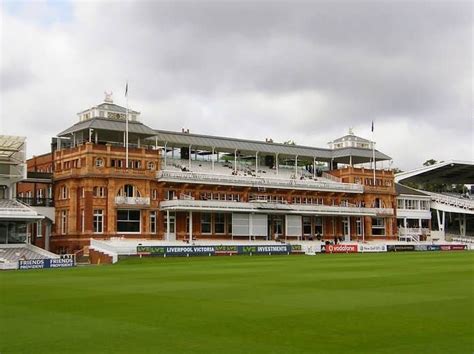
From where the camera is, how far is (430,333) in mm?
15969

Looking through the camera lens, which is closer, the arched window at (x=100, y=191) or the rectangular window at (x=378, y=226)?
the arched window at (x=100, y=191)

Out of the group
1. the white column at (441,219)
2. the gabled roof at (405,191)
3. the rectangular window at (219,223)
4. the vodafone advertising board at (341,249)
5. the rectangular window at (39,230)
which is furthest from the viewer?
the white column at (441,219)

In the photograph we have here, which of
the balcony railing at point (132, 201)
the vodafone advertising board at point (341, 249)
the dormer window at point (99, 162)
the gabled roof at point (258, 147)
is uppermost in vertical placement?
the gabled roof at point (258, 147)

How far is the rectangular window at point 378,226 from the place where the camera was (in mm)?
96250

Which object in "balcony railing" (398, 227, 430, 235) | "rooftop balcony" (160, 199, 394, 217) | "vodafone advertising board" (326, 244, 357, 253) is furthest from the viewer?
"balcony railing" (398, 227, 430, 235)

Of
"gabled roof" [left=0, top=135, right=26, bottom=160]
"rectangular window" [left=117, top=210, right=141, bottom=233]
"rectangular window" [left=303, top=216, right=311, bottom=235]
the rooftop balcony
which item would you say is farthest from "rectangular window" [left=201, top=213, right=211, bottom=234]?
"gabled roof" [left=0, top=135, right=26, bottom=160]

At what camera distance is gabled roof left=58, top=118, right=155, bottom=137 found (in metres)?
72.8

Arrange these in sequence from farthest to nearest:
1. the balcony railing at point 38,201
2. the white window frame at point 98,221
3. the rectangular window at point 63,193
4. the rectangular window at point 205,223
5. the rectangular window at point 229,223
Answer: the rectangular window at point 229,223 < the rectangular window at point 205,223 < the balcony railing at point 38,201 < the rectangular window at point 63,193 < the white window frame at point 98,221

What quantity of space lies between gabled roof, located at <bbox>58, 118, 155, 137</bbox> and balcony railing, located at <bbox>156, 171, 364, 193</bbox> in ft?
16.3

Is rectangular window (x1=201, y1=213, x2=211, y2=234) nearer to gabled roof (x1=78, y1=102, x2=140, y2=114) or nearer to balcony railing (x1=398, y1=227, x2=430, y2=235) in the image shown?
gabled roof (x1=78, y1=102, x2=140, y2=114)

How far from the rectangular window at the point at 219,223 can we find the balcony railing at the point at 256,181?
4031 millimetres

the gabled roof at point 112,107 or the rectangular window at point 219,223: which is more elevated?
the gabled roof at point 112,107

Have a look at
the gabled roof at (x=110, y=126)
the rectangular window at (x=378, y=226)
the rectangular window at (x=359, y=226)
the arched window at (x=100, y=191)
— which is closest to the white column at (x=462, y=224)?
the rectangular window at (x=378, y=226)

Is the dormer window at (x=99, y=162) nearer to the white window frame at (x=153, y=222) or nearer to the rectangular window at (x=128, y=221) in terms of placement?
the rectangular window at (x=128, y=221)
